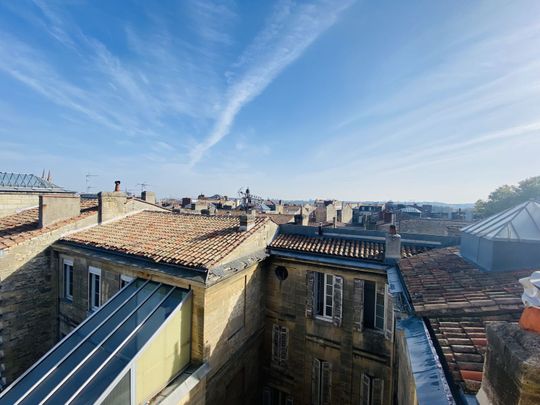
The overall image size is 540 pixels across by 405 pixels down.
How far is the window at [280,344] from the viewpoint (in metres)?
11.2

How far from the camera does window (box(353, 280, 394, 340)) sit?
386 inches

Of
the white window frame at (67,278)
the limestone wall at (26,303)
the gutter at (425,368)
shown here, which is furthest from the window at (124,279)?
the gutter at (425,368)

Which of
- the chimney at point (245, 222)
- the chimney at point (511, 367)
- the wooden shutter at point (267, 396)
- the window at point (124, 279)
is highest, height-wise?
the chimney at point (245, 222)

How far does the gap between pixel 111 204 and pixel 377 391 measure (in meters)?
14.1

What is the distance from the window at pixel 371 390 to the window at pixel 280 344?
9.96 feet

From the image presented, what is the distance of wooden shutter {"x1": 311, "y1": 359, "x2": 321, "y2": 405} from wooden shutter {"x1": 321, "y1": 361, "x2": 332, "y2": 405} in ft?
0.58

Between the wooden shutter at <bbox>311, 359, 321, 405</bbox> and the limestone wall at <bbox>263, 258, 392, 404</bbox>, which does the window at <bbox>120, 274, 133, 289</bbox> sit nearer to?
the limestone wall at <bbox>263, 258, 392, 404</bbox>

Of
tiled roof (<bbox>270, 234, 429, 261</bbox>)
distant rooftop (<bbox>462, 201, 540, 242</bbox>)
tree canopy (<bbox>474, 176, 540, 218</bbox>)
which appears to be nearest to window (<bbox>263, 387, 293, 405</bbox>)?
tiled roof (<bbox>270, 234, 429, 261</bbox>)

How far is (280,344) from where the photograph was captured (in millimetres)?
11383

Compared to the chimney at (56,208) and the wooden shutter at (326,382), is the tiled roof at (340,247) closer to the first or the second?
the wooden shutter at (326,382)

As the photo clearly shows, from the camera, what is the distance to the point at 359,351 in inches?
390

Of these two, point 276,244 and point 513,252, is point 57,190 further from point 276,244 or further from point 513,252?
point 513,252

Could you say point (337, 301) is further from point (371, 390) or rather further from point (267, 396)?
point (267, 396)

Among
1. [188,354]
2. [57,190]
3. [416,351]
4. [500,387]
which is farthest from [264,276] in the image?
[57,190]
